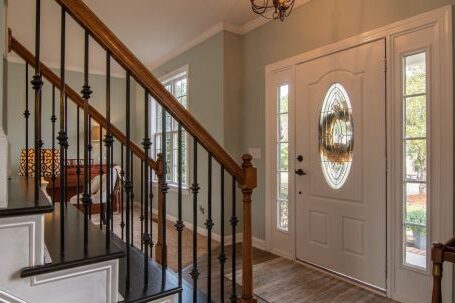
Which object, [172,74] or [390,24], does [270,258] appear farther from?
Answer: [172,74]

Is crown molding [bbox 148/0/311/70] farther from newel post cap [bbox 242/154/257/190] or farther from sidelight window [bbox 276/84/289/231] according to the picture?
newel post cap [bbox 242/154/257/190]

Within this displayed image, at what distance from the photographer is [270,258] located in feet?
10.8

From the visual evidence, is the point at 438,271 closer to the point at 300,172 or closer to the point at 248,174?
the point at 248,174

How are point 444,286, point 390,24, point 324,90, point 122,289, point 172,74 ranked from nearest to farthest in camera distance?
point 122,289 < point 444,286 < point 390,24 < point 324,90 < point 172,74

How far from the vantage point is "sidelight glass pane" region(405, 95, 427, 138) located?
7.34 feet

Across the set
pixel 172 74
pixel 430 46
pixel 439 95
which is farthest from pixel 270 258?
pixel 172 74

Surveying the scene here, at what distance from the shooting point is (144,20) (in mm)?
3734

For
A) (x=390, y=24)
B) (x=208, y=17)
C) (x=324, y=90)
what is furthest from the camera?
(x=208, y=17)

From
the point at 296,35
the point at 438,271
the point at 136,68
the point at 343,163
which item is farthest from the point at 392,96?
the point at 136,68

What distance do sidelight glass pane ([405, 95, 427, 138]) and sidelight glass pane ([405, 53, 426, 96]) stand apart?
6 centimetres

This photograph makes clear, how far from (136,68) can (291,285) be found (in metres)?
2.26

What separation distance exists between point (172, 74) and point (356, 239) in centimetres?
374

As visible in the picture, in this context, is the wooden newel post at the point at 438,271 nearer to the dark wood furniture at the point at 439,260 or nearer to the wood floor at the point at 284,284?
the dark wood furniture at the point at 439,260

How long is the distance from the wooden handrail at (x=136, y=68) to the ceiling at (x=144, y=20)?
234 cm
